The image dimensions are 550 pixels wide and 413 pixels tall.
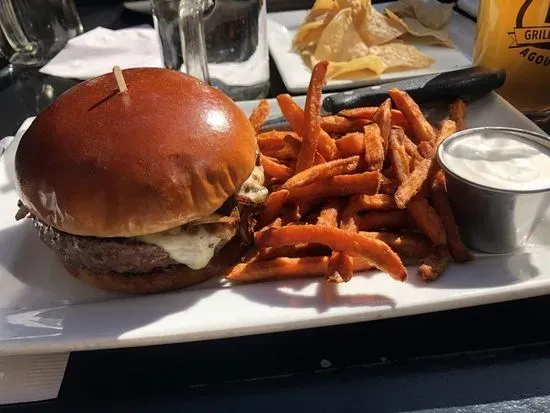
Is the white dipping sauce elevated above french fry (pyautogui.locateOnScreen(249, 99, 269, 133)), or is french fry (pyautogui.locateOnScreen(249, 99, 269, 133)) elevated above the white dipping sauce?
the white dipping sauce

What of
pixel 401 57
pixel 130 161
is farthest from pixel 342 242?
pixel 401 57

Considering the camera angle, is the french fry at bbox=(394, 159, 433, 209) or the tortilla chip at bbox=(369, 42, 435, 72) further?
the tortilla chip at bbox=(369, 42, 435, 72)

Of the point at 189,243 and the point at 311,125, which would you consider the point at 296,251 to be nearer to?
the point at 189,243

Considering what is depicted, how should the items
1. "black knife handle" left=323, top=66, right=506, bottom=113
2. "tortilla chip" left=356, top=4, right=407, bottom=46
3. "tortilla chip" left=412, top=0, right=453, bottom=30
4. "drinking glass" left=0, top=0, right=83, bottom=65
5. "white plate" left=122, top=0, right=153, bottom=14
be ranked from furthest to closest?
"white plate" left=122, top=0, right=153, bottom=14, "drinking glass" left=0, top=0, right=83, bottom=65, "tortilla chip" left=412, top=0, right=453, bottom=30, "tortilla chip" left=356, top=4, right=407, bottom=46, "black knife handle" left=323, top=66, right=506, bottom=113

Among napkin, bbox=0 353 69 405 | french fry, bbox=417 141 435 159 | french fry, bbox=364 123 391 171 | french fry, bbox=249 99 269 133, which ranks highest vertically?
french fry, bbox=364 123 391 171

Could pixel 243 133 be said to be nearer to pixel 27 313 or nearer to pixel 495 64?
pixel 27 313

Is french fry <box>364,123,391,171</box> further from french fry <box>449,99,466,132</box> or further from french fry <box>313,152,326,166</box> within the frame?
french fry <box>449,99,466,132</box>

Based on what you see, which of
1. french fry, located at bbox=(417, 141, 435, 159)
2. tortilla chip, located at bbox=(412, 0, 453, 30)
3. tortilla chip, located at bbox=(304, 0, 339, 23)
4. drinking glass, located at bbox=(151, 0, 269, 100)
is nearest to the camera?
french fry, located at bbox=(417, 141, 435, 159)

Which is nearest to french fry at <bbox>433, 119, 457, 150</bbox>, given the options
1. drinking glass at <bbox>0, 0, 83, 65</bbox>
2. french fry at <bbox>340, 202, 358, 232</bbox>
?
french fry at <bbox>340, 202, 358, 232</bbox>
